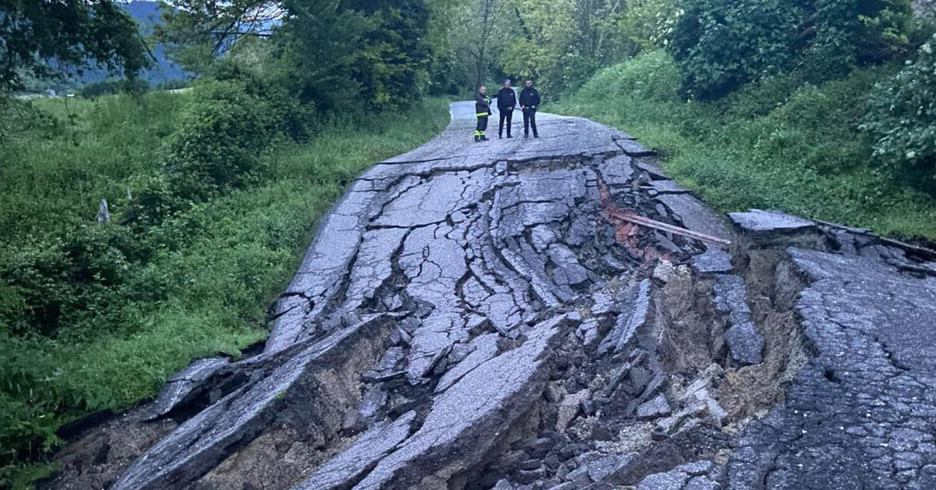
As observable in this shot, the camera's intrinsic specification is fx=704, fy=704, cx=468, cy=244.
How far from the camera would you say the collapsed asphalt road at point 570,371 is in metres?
4.52

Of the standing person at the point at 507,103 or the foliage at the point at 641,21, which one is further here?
the foliage at the point at 641,21

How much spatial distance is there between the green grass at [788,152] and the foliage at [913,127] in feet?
0.86

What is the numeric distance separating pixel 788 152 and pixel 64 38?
11121 mm

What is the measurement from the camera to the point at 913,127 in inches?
412

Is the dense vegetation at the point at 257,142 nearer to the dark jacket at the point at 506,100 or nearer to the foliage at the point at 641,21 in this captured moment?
the dark jacket at the point at 506,100

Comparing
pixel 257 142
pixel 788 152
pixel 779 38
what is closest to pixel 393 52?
pixel 257 142

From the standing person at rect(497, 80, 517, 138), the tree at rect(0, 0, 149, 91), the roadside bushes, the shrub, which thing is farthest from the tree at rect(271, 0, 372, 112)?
the shrub

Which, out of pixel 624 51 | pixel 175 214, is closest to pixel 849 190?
pixel 175 214

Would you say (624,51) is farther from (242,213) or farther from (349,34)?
(242,213)

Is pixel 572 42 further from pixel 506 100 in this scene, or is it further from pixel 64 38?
pixel 64 38

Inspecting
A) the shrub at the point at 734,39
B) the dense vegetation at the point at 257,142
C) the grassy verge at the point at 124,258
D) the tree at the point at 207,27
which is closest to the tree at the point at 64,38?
the dense vegetation at the point at 257,142

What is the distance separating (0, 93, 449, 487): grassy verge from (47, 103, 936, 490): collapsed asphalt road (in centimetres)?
44

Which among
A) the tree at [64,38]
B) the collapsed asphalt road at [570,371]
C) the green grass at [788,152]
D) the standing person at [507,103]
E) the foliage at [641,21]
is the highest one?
the foliage at [641,21]

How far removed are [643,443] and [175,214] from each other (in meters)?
8.45
